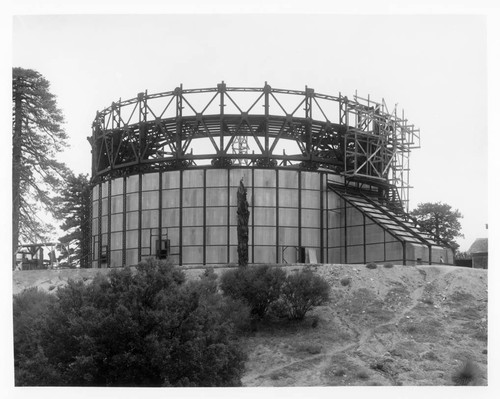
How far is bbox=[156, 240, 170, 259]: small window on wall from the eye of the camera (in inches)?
2650

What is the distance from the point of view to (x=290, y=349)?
53.4 meters

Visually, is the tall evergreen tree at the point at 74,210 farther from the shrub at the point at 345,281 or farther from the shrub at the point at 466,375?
the shrub at the point at 466,375

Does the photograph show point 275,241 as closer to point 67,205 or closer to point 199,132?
point 199,132

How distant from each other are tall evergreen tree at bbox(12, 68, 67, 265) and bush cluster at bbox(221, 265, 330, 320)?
15.7 m

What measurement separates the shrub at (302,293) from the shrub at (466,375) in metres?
11.0

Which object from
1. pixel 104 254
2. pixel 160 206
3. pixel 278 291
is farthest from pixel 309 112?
pixel 104 254

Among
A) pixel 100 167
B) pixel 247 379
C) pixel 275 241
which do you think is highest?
pixel 100 167

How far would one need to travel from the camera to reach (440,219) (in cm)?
A: 8981

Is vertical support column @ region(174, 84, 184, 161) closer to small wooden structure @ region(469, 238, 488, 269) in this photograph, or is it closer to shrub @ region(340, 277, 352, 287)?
shrub @ region(340, 277, 352, 287)

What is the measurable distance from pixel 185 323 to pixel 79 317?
5.10 meters

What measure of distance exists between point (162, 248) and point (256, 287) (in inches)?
512

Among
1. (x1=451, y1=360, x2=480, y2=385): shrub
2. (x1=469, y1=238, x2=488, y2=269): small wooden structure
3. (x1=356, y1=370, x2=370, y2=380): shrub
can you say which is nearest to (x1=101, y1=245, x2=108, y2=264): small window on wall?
(x1=356, y1=370, x2=370, y2=380): shrub

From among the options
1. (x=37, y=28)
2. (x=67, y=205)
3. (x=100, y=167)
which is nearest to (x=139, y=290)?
(x=37, y=28)

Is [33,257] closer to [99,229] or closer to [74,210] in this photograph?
[99,229]
